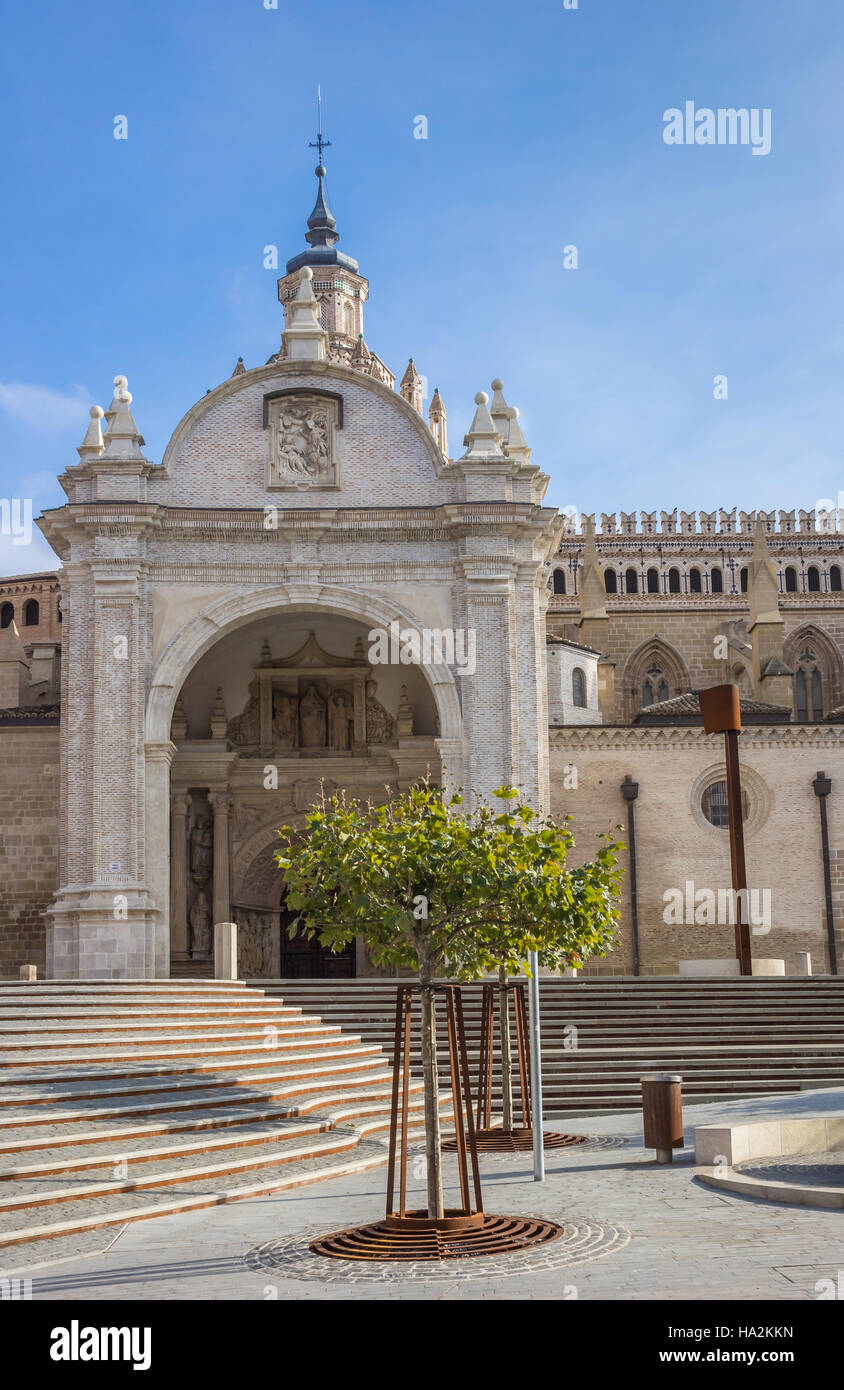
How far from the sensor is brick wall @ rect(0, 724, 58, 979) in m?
31.9

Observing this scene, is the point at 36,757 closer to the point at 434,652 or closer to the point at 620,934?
the point at 434,652

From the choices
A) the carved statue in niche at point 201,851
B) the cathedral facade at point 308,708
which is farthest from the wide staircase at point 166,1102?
the carved statue in niche at point 201,851

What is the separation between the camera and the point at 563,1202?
11305 millimetres

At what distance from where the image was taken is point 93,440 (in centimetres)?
2962

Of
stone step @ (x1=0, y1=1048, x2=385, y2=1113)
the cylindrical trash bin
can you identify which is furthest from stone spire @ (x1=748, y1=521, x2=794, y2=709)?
the cylindrical trash bin

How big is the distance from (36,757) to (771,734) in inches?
683

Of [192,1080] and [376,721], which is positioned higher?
[376,721]

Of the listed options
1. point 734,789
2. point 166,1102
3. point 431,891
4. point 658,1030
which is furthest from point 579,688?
point 431,891

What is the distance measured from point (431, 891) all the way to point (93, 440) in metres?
21.3

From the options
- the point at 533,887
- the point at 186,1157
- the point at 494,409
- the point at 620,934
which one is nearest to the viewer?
the point at 533,887

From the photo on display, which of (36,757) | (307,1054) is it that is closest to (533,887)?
(307,1054)

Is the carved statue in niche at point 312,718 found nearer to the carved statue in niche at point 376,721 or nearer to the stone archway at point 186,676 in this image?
the carved statue in niche at point 376,721

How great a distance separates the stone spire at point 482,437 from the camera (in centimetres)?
2975

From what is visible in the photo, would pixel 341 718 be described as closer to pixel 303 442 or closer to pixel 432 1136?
pixel 303 442
